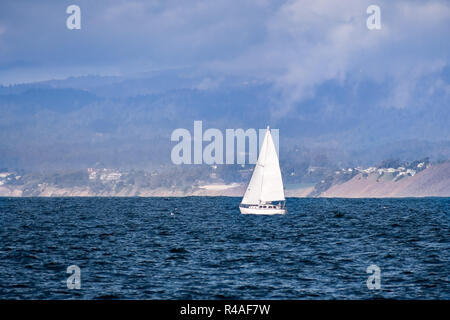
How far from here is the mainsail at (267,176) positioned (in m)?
126

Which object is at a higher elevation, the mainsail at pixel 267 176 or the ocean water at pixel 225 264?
the mainsail at pixel 267 176

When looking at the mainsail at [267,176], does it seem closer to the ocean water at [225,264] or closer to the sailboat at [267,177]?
the sailboat at [267,177]

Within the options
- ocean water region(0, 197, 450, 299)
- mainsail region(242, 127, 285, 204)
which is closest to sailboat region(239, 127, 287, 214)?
mainsail region(242, 127, 285, 204)

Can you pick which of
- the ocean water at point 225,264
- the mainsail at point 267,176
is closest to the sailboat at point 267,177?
the mainsail at point 267,176

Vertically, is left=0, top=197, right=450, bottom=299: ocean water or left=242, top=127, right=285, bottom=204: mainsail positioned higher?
left=242, top=127, right=285, bottom=204: mainsail

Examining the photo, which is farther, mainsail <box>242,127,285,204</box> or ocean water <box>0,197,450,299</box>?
mainsail <box>242,127,285,204</box>

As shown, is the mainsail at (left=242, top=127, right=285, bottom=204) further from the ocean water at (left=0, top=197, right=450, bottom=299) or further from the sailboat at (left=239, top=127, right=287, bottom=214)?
the ocean water at (left=0, top=197, right=450, bottom=299)

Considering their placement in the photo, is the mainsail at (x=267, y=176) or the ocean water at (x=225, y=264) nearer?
the ocean water at (x=225, y=264)

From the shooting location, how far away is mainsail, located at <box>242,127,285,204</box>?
126 m

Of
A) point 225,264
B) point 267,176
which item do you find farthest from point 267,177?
point 225,264

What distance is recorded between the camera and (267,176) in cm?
12706

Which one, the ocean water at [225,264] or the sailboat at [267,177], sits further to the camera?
the sailboat at [267,177]

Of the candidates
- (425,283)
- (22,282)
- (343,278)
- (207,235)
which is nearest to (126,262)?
(22,282)

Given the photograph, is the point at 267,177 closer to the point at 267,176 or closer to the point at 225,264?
the point at 267,176
